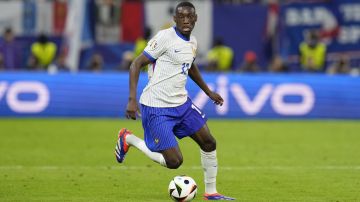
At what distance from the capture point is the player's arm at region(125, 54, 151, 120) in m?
10.3

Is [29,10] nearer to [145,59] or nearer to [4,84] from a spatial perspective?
[4,84]

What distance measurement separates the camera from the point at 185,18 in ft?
34.4

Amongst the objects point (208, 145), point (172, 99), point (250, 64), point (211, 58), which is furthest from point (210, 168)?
point (211, 58)

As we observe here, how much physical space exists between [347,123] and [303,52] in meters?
5.43

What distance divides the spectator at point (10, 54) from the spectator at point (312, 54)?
28.8 ft

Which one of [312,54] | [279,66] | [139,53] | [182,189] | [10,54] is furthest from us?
[10,54]

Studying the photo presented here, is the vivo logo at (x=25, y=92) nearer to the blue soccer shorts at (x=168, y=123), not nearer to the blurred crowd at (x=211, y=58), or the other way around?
the blurred crowd at (x=211, y=58)

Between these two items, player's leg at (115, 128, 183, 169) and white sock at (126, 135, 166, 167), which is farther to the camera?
white sock at (126, 135, 166, 167)

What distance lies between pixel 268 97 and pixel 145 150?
466 inches

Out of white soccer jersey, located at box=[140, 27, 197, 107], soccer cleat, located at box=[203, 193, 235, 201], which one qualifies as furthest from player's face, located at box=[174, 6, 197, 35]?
soccer cleat, located at box=[203, 193, 235, 201]

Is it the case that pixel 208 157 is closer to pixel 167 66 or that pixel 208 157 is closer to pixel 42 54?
pixel 167 66

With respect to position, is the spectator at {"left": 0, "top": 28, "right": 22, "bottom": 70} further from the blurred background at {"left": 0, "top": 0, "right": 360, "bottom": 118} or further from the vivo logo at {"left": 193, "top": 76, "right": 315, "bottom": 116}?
the vivo logo at {"left": 193, "top": 76, "right": 315, "bottom": 116}

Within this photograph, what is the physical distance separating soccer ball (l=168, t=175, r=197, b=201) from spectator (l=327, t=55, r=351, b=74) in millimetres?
17272

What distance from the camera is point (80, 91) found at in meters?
22.7
